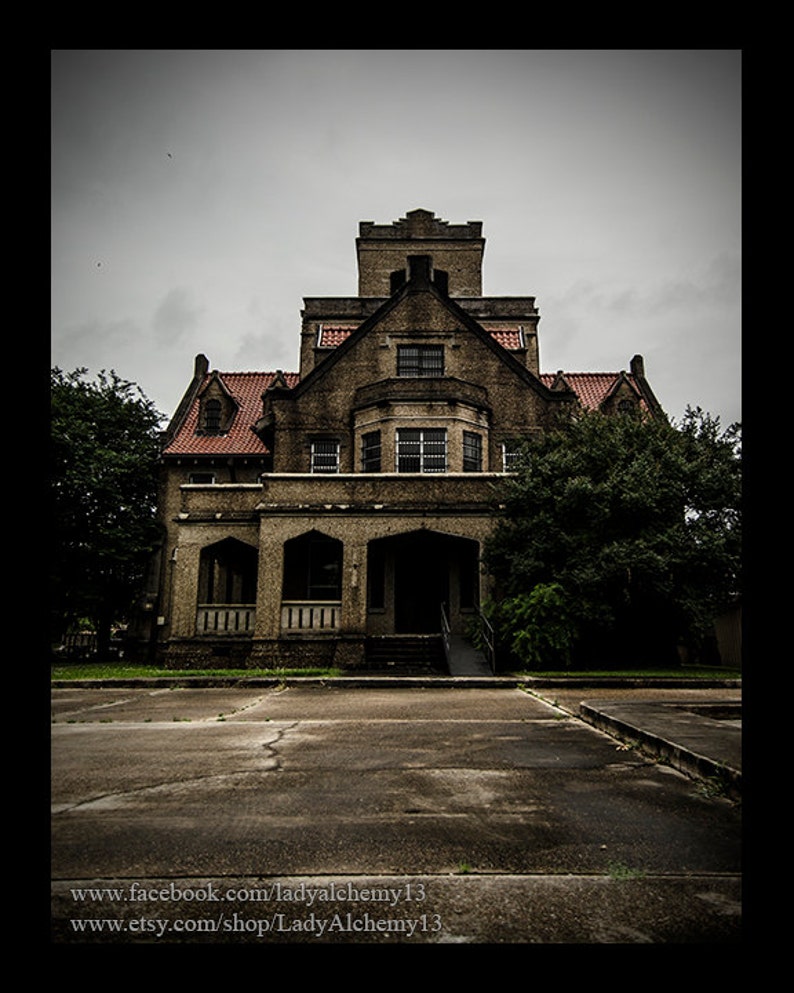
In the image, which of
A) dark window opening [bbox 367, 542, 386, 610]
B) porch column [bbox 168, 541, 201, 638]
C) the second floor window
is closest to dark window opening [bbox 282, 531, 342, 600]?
dark window opening [bbox 367, 542, 386, 610]

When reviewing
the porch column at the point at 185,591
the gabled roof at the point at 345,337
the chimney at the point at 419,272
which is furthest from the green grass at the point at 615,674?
the gabled roof at the point at 345,337

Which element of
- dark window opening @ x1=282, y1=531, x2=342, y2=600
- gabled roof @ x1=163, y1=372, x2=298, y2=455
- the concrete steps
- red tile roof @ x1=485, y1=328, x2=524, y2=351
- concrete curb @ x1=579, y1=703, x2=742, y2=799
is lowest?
the concrete steps

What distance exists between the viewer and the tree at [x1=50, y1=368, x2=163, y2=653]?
28797mm

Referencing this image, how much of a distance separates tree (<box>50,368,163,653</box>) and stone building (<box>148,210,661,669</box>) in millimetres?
1278

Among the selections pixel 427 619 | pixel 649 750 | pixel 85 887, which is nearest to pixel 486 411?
pixel 427 619

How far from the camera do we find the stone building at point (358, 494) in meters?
22.0

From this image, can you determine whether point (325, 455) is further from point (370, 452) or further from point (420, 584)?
point (420, 584)

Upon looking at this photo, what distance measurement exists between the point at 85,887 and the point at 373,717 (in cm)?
747

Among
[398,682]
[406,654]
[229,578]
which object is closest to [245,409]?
[229,578]

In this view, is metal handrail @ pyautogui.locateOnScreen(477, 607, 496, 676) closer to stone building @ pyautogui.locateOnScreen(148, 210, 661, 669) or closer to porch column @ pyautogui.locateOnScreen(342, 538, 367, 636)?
stone building @ pyautogui.locateOnScreen(148, 210, 661, 669)

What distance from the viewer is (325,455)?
86.7 ft

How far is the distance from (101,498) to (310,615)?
13427mm

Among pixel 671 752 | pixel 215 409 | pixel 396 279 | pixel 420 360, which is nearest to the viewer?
pixel 671 752
